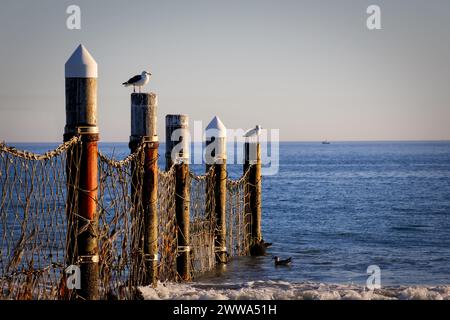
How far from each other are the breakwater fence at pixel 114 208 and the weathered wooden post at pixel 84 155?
1 cm

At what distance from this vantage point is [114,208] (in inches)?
459

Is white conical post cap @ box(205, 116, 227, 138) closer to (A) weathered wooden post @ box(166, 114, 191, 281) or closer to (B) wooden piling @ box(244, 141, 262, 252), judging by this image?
(A) weathered wooden post @ box(166, 114, 191, 281)

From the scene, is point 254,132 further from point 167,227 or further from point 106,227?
point 106,227

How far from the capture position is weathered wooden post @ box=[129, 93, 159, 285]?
36.8 ft

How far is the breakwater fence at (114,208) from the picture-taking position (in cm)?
893

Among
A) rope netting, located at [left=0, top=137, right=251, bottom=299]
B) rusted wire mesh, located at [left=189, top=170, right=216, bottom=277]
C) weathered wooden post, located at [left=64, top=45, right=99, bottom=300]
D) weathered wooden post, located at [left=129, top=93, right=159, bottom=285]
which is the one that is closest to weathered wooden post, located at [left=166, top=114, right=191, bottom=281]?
rope netting, located at [left=0, top=137, right=251, bottom=299]

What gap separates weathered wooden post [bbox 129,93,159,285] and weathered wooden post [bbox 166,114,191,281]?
158cm

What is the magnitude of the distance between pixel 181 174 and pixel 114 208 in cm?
202

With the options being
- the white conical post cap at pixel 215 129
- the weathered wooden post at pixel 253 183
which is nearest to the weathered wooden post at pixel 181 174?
the white conical post cap at pixel 215 129

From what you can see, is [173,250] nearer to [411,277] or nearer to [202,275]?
[202,275]

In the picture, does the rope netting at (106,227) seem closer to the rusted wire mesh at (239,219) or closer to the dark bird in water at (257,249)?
the rusted wire mesh at (239,219)
